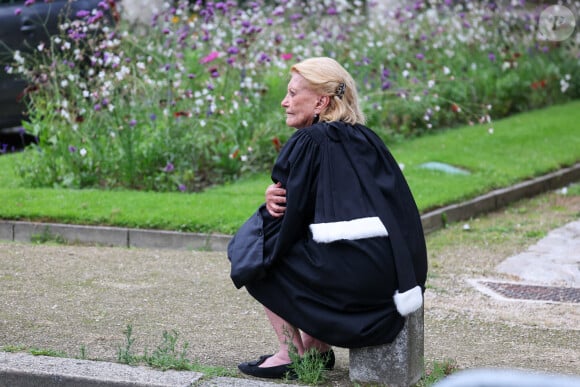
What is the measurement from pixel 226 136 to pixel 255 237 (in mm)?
5216

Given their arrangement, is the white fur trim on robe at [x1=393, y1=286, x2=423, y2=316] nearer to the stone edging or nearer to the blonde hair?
the blonde hair

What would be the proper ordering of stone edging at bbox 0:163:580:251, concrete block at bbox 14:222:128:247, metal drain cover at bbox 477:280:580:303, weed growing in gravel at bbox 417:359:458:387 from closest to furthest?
weed growing in gravel at bbox 417:359:458:387
metal drain cover at bbox 477:280:580:303
stone edging at bbox 0:163:580:251
concrete block at bbox 14:222:128:247

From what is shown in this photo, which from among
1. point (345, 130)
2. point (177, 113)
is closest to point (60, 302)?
point (345, 130)

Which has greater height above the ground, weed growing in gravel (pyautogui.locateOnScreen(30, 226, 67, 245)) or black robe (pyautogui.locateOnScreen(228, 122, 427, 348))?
black robe (pyautogui.locateOnScreen(228, 122, 427, 348))

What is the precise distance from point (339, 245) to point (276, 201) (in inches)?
13.5

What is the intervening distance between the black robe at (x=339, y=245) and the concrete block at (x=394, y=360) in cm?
7

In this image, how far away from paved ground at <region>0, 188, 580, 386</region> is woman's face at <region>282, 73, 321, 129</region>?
3.66 feet

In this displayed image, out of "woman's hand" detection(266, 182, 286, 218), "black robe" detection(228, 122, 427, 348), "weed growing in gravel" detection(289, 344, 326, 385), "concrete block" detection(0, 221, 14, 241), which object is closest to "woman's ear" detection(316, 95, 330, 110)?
"black robe" detection(228, 122, 427, 348)

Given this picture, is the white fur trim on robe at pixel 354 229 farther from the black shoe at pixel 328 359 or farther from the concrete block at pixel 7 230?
the concrete block at pixel 7 230

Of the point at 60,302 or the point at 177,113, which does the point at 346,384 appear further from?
the point at 177,113

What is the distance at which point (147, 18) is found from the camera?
14008 mm

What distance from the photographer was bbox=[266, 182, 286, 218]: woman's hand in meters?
4.37

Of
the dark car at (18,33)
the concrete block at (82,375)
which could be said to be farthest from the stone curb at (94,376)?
the dark car at (18,33)

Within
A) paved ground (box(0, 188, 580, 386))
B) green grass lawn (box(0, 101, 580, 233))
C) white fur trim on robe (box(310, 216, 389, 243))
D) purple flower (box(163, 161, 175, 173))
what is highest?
white fur trim on robe (box(310, 216, 389, 243))
